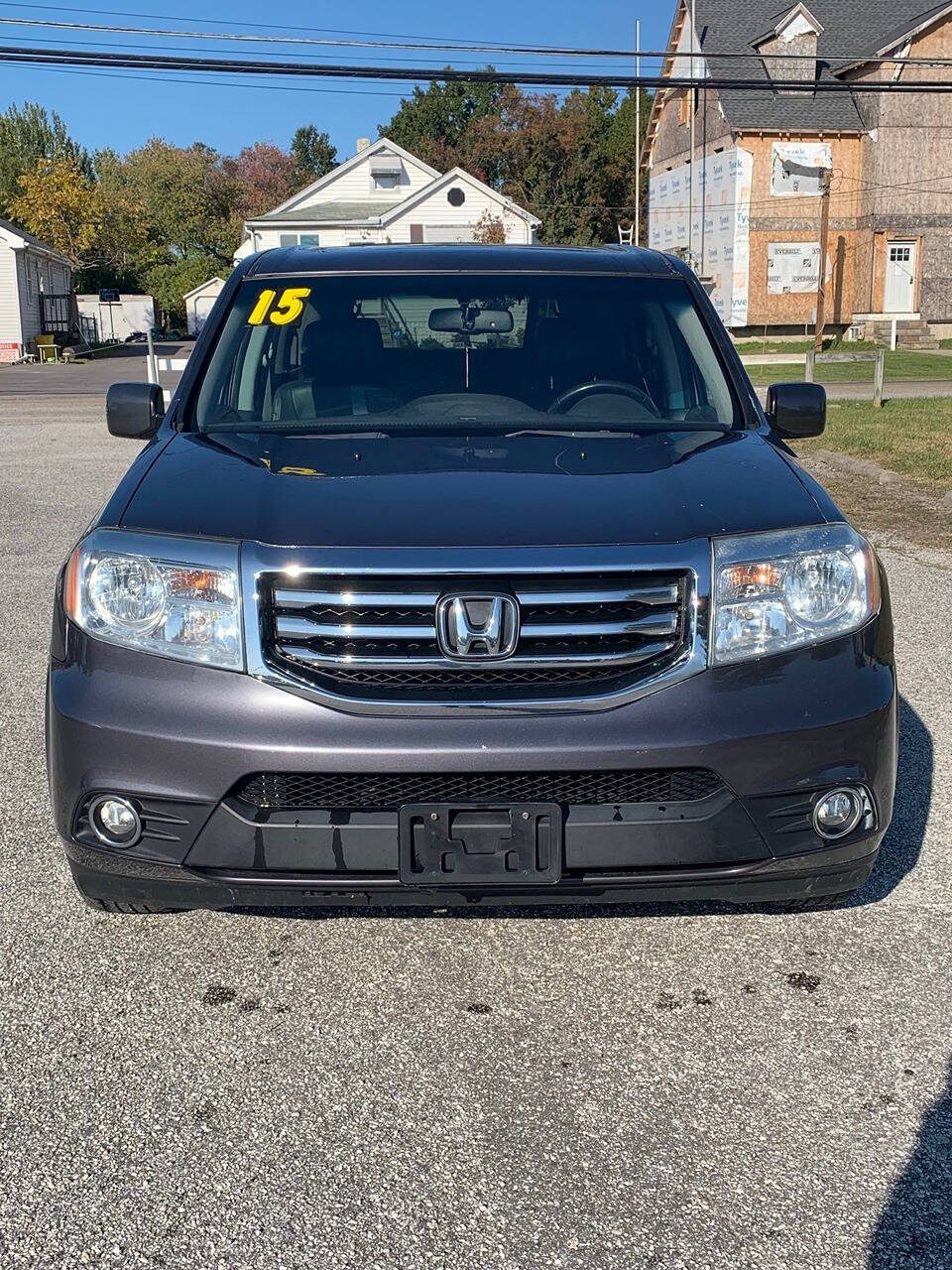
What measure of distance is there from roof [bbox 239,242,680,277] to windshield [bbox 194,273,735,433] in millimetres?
51

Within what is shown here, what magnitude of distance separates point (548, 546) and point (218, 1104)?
136cm

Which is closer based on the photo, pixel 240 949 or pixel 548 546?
pixel 548 546

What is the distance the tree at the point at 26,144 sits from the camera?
77688 millimetres

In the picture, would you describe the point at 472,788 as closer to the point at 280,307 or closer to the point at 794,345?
the point at 280,307

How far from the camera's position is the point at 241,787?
9.18ft

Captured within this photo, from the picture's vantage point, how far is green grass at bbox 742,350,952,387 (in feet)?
86.6

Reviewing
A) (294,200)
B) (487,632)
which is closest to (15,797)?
(487,632)

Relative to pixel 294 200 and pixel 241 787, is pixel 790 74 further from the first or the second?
pixel 241 787

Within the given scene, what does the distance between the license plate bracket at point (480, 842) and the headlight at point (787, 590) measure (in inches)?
21.1

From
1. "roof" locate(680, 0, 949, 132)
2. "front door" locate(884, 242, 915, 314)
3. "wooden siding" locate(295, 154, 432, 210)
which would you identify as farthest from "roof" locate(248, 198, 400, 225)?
"front door" locate(884, 242, 915, 314)

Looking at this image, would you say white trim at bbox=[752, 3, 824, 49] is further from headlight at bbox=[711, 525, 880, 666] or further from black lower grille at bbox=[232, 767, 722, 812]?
black lower grille at bbox=[232, 767, 722, 812]

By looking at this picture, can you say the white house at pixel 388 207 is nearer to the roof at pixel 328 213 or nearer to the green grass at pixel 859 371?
the roof at pixel 328 213

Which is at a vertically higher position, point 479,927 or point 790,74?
point 790,74

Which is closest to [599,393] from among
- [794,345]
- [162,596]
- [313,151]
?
[162,596]
